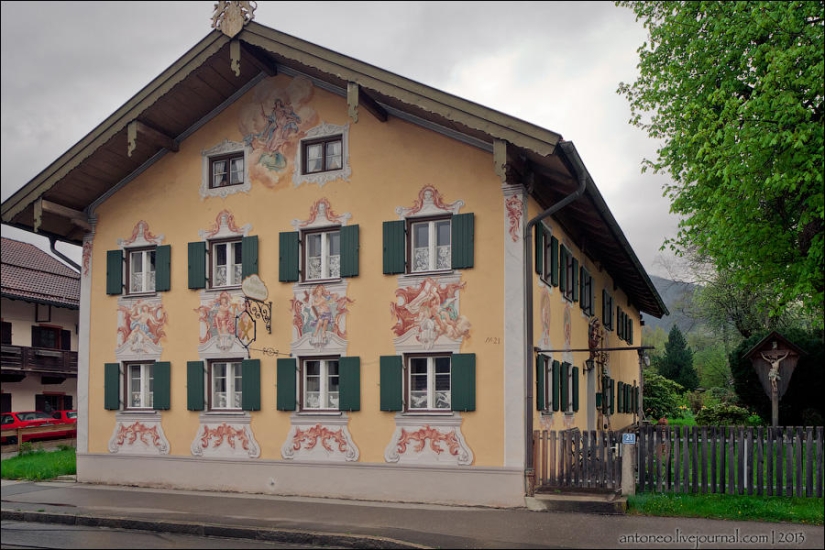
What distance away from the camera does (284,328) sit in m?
16.9

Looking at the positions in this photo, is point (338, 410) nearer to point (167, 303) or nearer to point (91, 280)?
point (167, 303)

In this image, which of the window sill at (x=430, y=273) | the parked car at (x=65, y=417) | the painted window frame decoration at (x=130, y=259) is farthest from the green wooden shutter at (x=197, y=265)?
the parked car at (x=65, y=417)

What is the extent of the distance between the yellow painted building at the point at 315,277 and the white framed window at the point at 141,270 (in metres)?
0.04

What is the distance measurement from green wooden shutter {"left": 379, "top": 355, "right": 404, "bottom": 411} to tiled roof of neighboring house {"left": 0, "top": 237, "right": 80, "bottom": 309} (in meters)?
22.4

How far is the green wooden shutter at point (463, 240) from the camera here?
15266 millimetres

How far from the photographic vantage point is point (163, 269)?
18.2 meters

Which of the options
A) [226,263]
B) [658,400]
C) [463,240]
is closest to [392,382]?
[463,240]

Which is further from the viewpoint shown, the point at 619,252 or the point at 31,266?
the point at 31,266

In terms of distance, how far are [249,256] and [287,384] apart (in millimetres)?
2778

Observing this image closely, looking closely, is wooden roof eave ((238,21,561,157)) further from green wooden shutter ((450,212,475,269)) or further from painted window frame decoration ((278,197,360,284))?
painted window frame decoration ((278,197,360,284))

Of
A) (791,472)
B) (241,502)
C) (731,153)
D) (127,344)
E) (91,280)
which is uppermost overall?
(731,153)

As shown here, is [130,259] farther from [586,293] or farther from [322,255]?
[586,293]

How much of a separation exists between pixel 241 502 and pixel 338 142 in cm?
714

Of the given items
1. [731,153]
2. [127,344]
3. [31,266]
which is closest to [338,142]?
[127,344]
